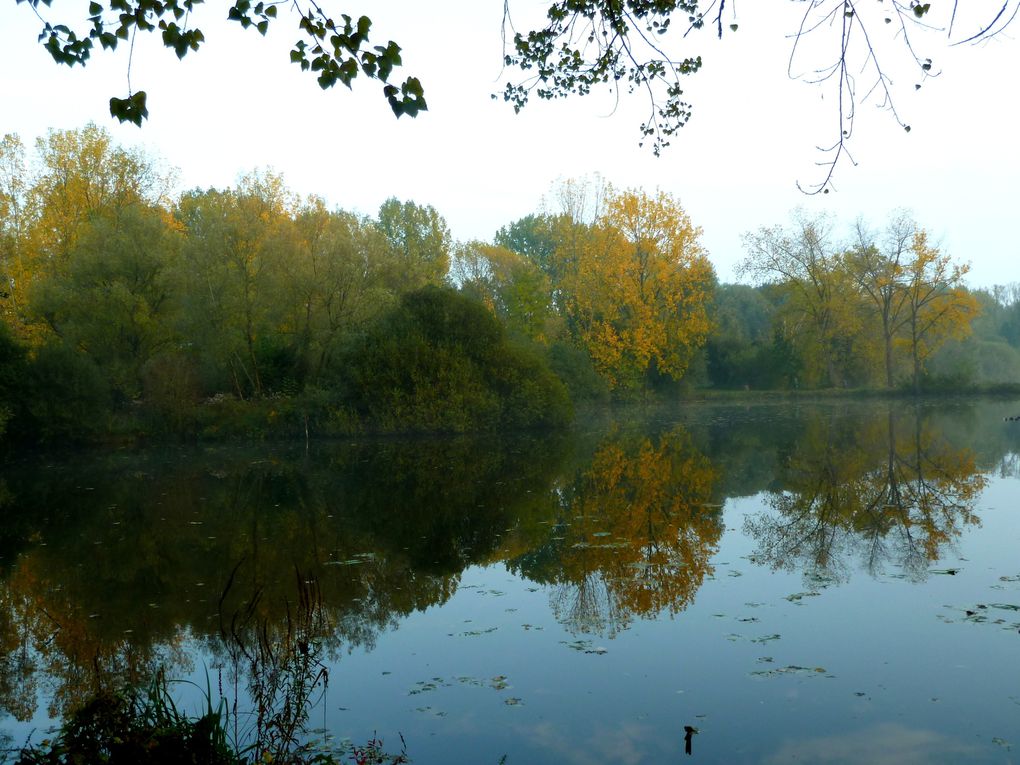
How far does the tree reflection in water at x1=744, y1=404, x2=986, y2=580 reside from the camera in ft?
33.9

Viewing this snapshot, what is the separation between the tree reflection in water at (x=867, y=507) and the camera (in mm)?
10336

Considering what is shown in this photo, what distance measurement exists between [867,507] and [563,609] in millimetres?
6851

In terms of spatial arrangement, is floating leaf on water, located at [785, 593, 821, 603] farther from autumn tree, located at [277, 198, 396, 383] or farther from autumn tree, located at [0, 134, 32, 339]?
autumn tree, located at [0, 134, 32, 339]

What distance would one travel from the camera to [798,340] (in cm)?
5169

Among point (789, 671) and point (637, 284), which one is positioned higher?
point (637, 284)

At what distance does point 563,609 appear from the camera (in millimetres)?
8664

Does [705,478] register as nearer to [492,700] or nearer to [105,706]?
[492,700]

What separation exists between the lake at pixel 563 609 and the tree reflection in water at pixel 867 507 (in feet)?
0.22

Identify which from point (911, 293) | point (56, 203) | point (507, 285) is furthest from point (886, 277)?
point (56, 203)

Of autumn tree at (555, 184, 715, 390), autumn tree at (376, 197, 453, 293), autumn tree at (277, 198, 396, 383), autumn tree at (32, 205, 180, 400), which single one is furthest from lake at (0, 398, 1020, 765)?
autumn tree at (376, 197, 453, 293)

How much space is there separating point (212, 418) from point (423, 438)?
24.8ft

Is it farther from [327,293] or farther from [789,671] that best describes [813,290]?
[789,671]

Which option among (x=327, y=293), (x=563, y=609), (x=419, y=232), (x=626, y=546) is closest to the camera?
(x=563, y=609)

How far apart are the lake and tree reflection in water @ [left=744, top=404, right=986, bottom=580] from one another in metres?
0.07
